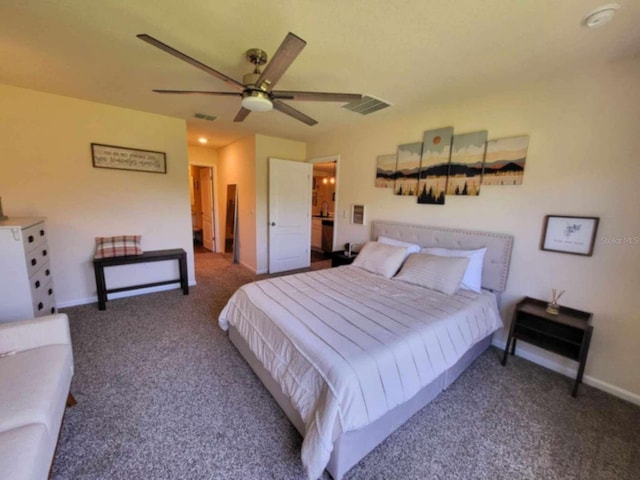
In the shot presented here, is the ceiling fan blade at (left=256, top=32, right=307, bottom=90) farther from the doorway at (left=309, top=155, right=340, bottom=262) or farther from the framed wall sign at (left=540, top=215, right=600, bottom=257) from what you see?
the doorway at (left=309, top=155, right=340, bottom=262)

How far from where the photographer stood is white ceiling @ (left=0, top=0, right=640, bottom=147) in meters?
1.50

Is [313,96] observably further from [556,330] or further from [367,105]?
[556,330]

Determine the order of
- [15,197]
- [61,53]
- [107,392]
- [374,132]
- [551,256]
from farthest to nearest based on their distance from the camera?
[374,132], [15,197], [551,256], [61,53], [107,392]

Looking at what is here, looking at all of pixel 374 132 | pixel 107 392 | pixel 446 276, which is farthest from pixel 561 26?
pixel 107 392

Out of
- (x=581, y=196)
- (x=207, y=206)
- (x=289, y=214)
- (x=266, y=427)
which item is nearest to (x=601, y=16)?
(x=581, y=196)

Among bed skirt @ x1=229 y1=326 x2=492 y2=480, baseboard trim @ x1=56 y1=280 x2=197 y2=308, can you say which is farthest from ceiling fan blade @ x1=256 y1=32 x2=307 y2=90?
→ baseboard trim @ x1=56 y1=280 x2=197 y2=308

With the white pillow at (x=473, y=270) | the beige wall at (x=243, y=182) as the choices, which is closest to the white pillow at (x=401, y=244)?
the white pillow at (x=473, y=270)

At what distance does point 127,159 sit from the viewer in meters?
3.38

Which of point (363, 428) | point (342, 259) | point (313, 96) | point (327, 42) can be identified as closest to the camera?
point (363, 428)

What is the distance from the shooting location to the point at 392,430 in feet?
5.25

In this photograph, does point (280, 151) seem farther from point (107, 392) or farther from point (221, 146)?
point (107, 392)

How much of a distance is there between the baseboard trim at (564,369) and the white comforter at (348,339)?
47 cm

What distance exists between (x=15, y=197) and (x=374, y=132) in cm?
432

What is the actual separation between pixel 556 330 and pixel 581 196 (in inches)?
43.2
